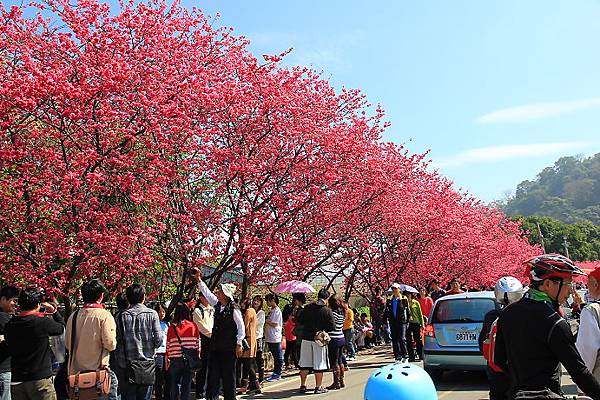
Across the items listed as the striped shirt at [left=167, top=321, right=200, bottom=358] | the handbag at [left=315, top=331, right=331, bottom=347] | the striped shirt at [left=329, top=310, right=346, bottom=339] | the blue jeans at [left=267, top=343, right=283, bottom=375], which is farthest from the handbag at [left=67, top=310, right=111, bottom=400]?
the blue jeans at [left=267, top=343, right=283, bottom=375]

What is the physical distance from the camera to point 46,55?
11969 millimetres

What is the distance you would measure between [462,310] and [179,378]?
5.30 meters

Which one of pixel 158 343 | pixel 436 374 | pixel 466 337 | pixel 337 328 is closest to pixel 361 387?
pixel 337 328

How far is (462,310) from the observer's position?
11273 millimetres

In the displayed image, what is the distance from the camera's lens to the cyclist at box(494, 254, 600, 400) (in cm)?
347

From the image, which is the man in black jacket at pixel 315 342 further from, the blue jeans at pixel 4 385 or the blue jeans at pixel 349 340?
the blue jeans at pixel 4 385

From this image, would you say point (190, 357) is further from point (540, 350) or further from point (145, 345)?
point (540, 350)

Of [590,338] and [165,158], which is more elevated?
Result: [165,158]

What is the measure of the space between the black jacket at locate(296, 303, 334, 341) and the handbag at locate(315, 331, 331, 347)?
96mm

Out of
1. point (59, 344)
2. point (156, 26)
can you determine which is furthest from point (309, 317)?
point (156, 26)

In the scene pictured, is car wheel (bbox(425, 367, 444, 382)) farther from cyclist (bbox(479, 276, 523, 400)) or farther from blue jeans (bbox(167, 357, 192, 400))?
cyclist (bbox(479, 276, 523, 400))

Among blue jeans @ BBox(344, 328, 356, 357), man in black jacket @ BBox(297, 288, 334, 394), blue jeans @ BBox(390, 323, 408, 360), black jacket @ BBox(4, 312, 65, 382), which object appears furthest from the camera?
blue jeans @ BBox(344, 328, 356, 357)

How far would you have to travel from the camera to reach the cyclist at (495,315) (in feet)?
18.2

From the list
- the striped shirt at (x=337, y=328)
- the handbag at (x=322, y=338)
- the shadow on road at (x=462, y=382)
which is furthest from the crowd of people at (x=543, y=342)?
the striped shirt at (x=337, y=328)
